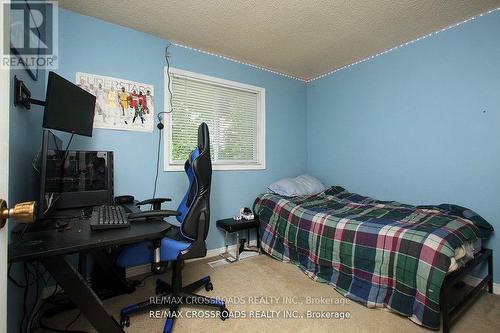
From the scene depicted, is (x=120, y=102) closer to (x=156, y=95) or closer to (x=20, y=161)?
(x=156, y=95)

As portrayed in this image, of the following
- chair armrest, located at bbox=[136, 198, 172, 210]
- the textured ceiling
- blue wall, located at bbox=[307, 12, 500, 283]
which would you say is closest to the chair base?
chair armrest, located at bbox=[136, 198, 172, 210]

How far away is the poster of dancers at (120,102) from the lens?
6.78 ft

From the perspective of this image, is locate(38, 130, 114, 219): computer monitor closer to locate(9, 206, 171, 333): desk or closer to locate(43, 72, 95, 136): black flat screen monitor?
locate(43, 72, 95, 136): black flat screen monitor

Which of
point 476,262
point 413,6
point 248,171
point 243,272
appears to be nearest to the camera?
point 476,262

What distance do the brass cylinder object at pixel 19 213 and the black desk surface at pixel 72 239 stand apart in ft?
1.08

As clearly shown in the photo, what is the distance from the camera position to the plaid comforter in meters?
1.50

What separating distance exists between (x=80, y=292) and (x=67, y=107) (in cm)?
109

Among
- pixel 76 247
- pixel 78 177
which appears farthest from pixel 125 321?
pixel 78 177

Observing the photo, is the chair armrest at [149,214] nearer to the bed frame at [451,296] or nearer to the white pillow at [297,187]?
the bed frame at [451,296]

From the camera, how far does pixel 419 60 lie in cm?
239

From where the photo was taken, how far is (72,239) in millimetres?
962

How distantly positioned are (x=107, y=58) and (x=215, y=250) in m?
2.28

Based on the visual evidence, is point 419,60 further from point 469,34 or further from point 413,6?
point 413,6

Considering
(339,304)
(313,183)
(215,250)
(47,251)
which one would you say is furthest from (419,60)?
(47,251)
